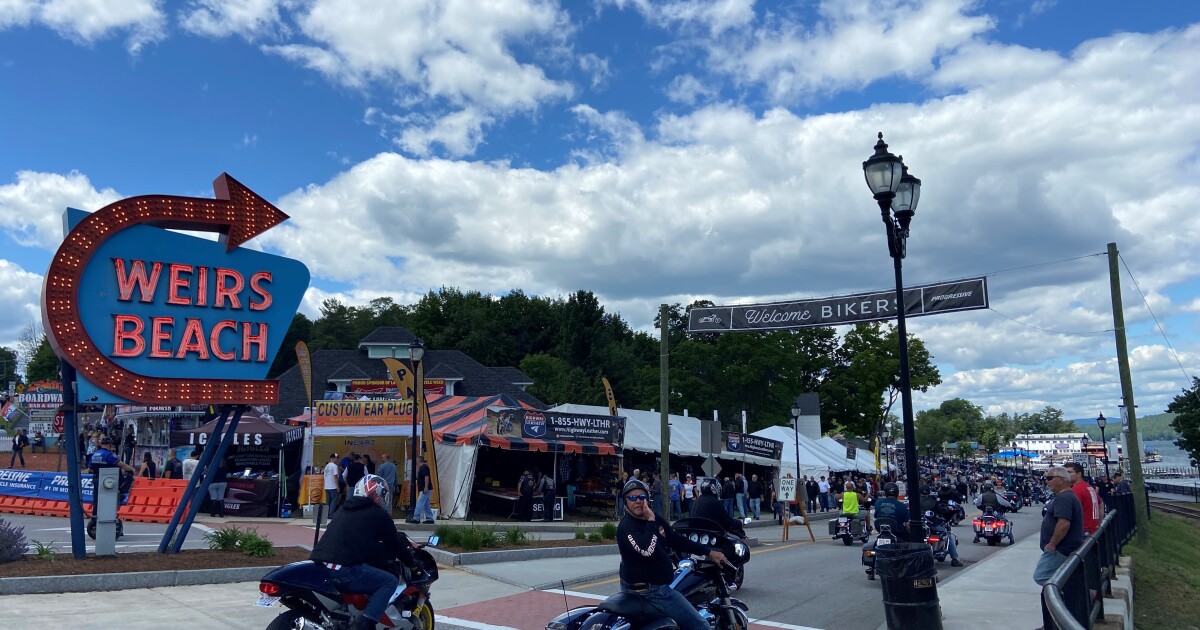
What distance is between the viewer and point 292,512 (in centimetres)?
2556

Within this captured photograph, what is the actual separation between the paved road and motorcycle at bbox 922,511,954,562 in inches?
11.6

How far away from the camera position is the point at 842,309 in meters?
20.9

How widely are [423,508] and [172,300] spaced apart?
10.4 metres

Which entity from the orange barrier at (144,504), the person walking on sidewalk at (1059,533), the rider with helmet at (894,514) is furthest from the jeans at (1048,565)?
the orange barrier at (144,504)

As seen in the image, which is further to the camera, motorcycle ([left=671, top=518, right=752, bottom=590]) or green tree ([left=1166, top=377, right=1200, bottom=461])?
green tree ([left=1166, top=377, right=1200, bottom=461])

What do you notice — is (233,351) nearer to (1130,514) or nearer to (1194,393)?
(1130,514)

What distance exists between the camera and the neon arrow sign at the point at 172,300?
13078mm

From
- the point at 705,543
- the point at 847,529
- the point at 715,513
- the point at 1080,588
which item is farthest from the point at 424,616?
the point at 847,529

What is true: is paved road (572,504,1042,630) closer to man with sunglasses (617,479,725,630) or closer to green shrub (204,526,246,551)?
man with sunglasses (617,479,725,630)

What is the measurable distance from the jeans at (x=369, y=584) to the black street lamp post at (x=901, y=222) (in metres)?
5.86

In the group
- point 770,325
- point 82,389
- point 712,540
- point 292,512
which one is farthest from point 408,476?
point 712,540

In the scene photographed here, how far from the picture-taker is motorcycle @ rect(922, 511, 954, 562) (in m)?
16.5

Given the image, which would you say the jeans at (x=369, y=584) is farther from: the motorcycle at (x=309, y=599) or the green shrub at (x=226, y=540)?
the green shrub at (x=226, y=540)

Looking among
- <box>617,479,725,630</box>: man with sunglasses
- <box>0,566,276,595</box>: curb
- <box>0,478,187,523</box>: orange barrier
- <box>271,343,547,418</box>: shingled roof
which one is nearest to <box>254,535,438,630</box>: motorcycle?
<box>617,479,725,630</box>: man with sunglasses
